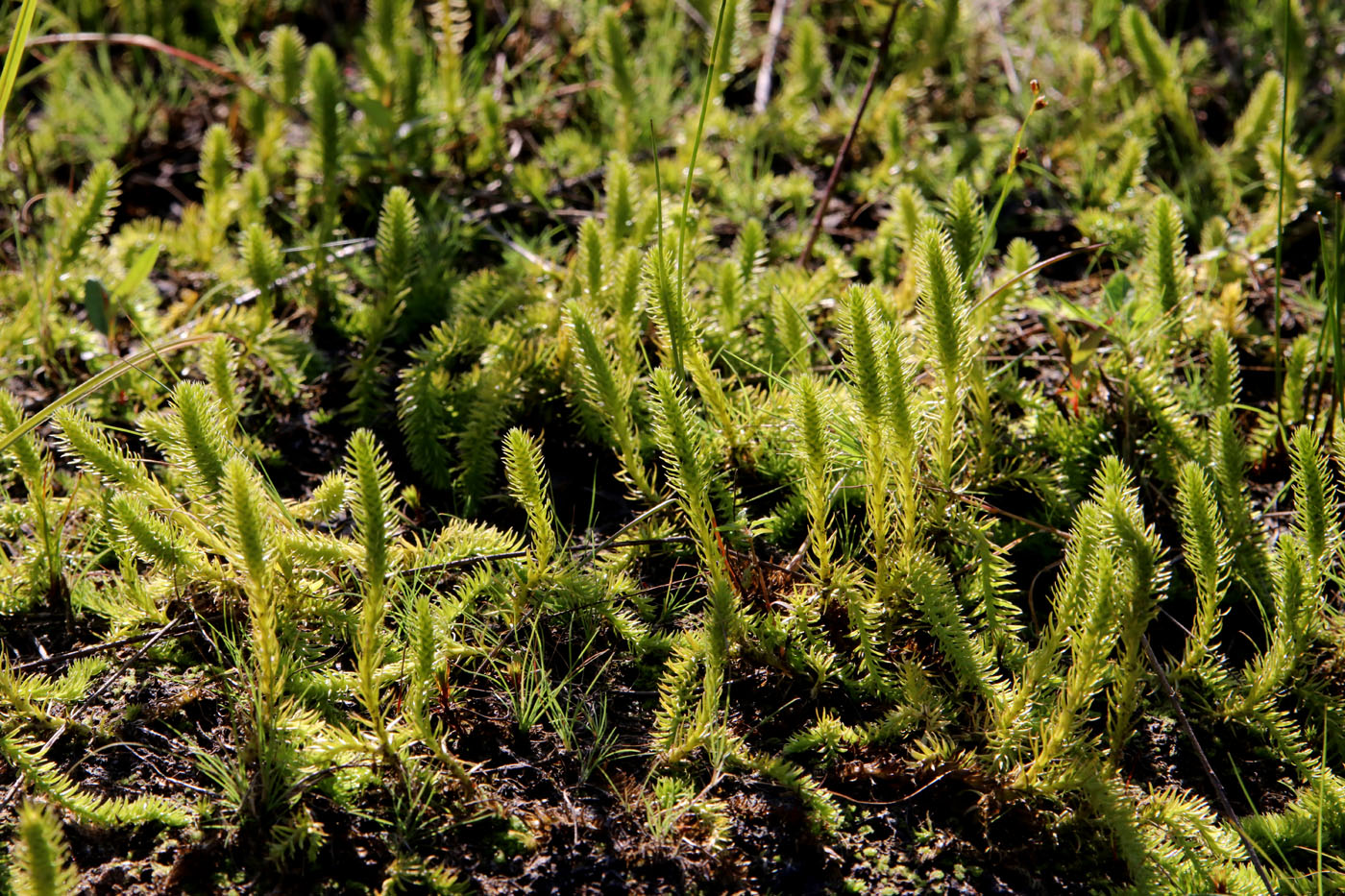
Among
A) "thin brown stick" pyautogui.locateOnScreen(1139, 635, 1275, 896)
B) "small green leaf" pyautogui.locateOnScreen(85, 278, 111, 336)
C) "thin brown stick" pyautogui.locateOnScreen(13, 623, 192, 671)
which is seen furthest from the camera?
"small green leaf" pyautogui.locateOnScreen(85, 278, 111, 336)

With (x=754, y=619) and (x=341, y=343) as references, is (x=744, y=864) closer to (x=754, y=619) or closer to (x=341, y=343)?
(x=754, y=619)

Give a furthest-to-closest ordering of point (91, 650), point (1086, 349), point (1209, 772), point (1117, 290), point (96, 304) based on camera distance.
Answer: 1. point (1117, 290)
2. point (96, 304)
3. point (1086, 349)
4. point (91, 650)
5. point (1209, 772)

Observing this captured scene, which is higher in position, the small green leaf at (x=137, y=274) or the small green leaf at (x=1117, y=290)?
the small green leaf at (x=1117, y=290)

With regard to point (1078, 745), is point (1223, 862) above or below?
below

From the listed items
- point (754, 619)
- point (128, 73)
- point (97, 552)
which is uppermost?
point (128, 73)

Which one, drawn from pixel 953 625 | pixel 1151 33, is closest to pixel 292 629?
pixel 953 625

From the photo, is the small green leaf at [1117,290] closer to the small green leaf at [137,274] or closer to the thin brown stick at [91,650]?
the thin brown stick at [91,650]

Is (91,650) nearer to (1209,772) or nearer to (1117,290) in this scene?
(1209,772)

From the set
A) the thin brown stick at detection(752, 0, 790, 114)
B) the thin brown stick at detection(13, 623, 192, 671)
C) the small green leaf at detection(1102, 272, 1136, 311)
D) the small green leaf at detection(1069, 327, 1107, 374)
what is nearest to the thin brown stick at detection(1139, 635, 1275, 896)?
the small green leaf at detection(1069, 327, 1107, 374)

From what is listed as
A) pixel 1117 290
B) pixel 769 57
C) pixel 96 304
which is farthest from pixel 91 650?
pixel 769 57

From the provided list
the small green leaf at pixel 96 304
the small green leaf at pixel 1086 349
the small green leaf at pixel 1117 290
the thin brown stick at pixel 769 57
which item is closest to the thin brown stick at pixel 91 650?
the small green leaf at pixel 96 304

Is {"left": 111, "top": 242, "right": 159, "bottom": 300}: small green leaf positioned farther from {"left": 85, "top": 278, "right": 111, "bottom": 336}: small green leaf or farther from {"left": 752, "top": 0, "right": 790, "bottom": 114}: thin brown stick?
{"left": 752, "top": 0, "right": 790, "bottom": 114}: thin brown stick
